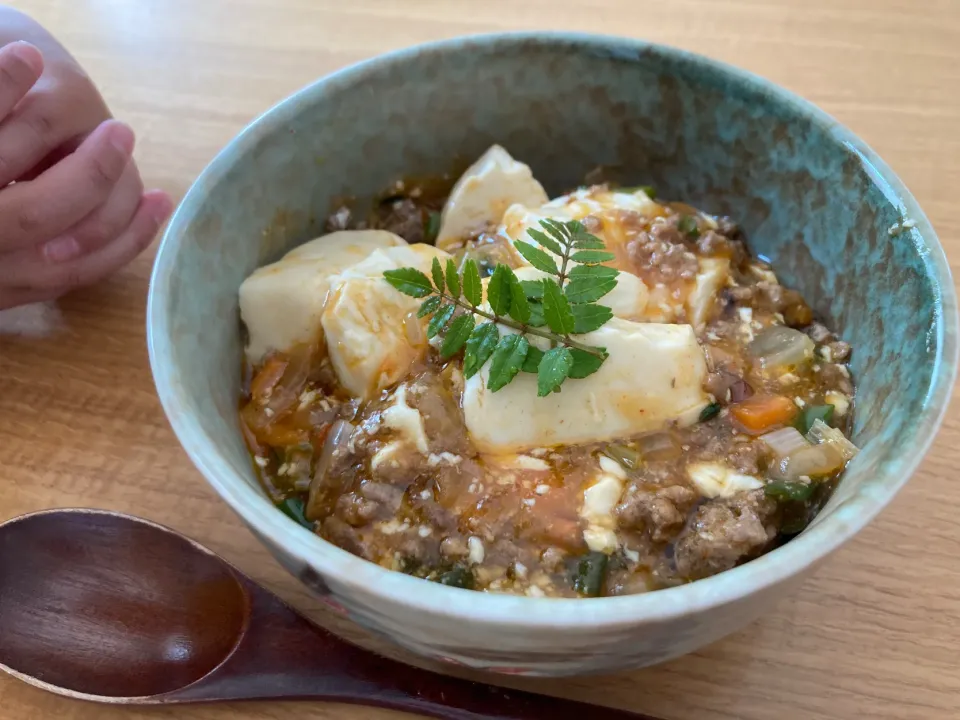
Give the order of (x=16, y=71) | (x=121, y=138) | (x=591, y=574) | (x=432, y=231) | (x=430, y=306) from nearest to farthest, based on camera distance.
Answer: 1. (x=591, y=574)
2. (x=430, y=306)
3. (x=16, y=71)
4. (x=121, y=138)
5. (x=432, y=231)

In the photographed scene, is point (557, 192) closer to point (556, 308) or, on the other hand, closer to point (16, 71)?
point (556, 308)

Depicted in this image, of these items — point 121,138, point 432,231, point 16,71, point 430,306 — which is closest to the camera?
point 430,306

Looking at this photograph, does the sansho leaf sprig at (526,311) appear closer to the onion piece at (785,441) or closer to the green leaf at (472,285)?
the green leaf at (472,285)

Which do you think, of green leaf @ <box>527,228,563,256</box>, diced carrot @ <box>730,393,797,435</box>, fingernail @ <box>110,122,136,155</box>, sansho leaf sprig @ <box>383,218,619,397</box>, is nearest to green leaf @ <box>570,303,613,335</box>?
sansho leaf sprig @ <box>383,218,619,397</box>

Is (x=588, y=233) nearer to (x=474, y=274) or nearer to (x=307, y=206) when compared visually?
(x=474, y=274)

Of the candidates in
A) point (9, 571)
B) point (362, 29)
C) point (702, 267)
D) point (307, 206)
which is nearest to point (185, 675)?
point (9, 571)

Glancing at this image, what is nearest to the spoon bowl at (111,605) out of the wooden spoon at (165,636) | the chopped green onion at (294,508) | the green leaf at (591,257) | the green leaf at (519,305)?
the wooden spoon at (165,636)

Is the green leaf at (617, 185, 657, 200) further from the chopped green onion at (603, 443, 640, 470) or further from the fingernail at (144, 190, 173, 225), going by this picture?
the fingernail at (144, 190, 173, 225)

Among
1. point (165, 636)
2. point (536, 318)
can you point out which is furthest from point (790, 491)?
point (165, 636)
